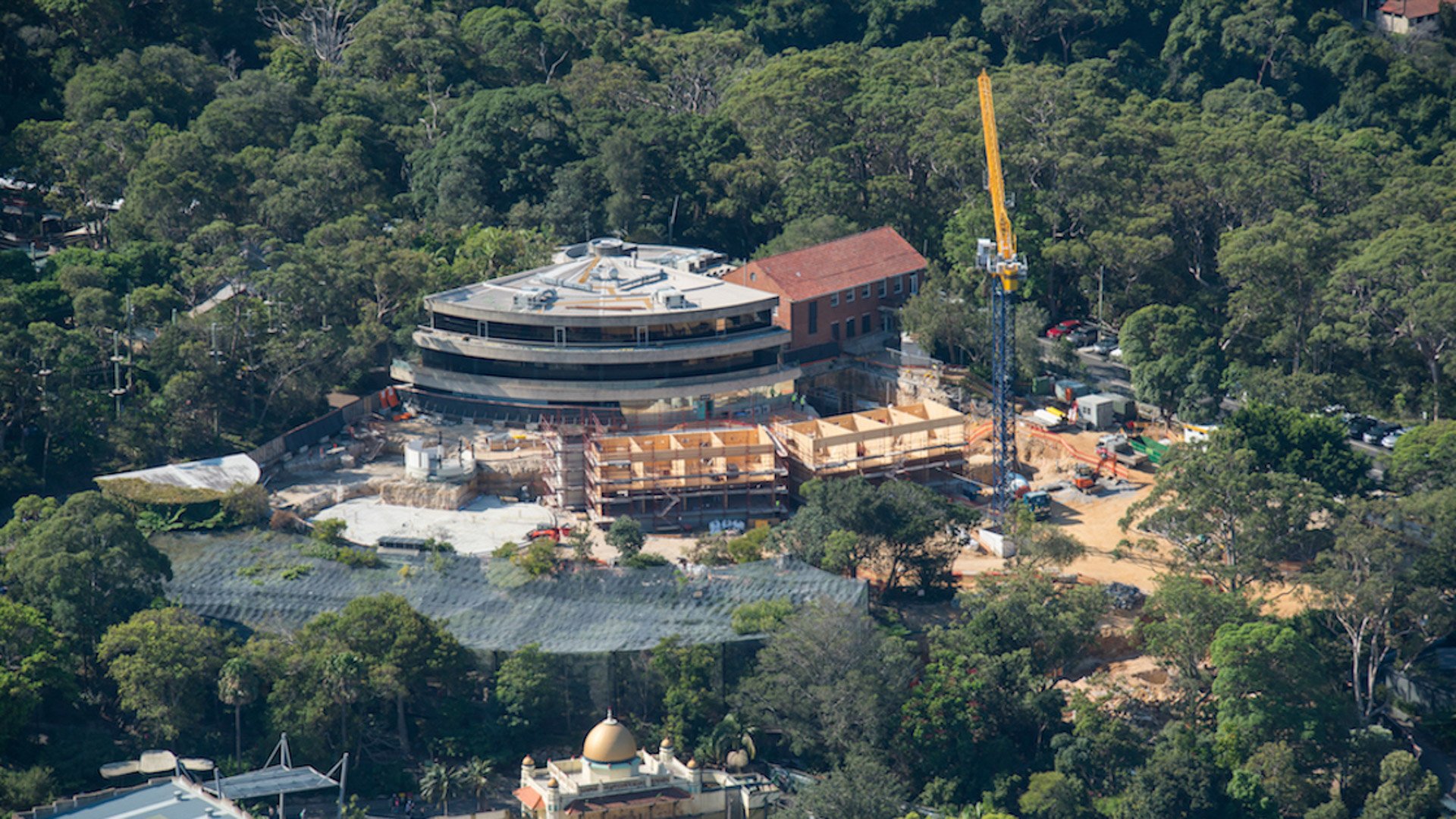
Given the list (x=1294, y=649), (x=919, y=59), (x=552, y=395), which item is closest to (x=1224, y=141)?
(x=919, y=59)

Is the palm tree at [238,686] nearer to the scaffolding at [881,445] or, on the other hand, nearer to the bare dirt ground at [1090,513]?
the scaffolding at [881,445]

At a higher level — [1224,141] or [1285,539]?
[1224,141]

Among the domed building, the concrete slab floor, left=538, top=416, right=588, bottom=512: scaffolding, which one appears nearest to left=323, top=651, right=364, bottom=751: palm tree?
the domed building

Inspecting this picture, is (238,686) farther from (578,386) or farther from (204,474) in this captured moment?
(578,386)

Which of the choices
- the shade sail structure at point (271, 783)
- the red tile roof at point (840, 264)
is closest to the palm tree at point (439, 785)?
the shade sail structure at point (271, 783)

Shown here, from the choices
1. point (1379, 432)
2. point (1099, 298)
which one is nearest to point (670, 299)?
point (1099, 298)

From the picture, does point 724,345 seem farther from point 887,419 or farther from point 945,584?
point 945,584

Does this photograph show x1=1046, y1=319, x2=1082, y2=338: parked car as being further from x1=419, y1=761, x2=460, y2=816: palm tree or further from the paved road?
x1=419, y1=761, x2=460, y2=816: palm tree
